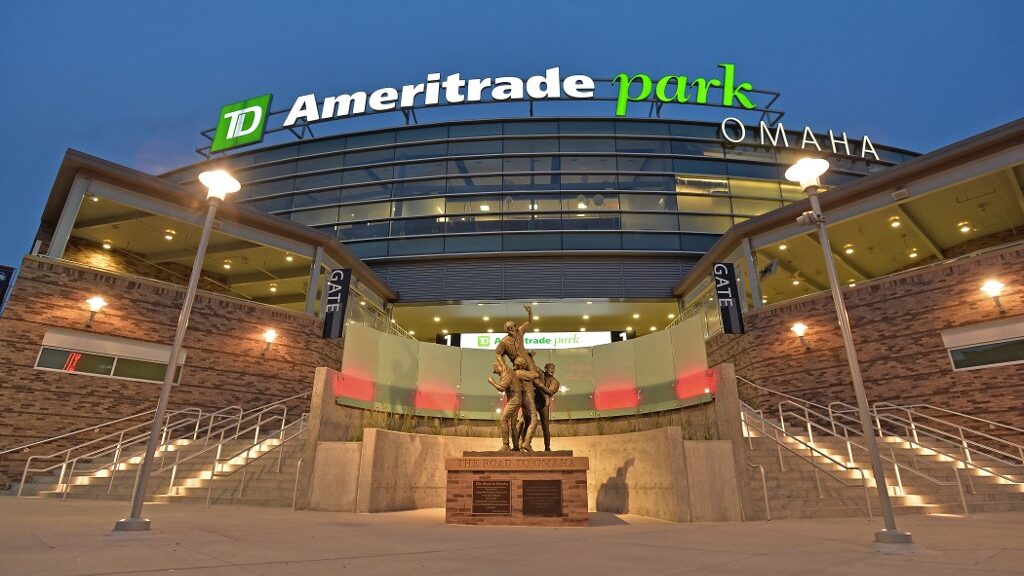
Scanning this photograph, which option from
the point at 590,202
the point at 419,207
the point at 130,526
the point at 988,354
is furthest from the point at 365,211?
A: the point at 988,354

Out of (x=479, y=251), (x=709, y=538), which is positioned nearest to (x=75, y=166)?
(x=479, y=251)

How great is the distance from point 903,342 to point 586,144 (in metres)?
19.1

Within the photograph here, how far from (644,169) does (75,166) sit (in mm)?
25251

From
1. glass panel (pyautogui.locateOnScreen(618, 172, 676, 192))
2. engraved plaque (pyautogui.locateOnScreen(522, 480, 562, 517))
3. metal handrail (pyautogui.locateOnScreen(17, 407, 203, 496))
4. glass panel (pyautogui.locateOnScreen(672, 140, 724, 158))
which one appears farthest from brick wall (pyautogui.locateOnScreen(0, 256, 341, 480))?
glass panel (pyautogui.locateOnScreen(672, 140, 724, 158))

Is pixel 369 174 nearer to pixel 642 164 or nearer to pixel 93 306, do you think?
pixel 642 164

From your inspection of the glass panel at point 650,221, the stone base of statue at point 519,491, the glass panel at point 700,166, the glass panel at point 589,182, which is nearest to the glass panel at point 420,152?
the glass panel at point 589,182

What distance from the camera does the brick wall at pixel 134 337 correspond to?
46.0ft

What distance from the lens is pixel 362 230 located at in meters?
28.1

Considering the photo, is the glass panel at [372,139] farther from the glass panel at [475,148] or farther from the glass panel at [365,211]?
the glass panel at [365,211]

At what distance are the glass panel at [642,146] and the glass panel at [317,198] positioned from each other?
55.0 ft

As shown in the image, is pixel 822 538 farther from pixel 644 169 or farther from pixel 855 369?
pixel 644 169

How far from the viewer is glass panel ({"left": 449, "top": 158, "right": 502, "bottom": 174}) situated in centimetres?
2928

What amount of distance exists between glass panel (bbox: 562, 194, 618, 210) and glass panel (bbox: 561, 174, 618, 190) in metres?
Result: 0.62

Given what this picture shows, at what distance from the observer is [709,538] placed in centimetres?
655
